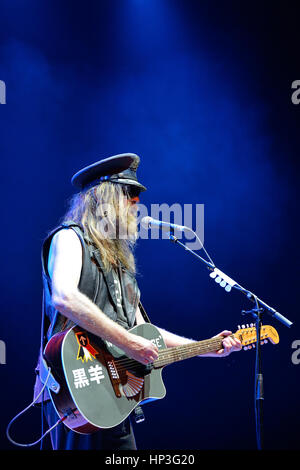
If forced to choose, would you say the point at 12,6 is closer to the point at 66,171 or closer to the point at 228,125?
the point at 66,171

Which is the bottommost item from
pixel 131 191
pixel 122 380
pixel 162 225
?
pixel 122 380

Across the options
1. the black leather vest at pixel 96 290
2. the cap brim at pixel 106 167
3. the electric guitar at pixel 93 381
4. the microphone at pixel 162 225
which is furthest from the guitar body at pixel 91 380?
the cap brim at pixel 106 167

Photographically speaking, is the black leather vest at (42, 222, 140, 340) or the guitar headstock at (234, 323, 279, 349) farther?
the guitar headstock at (234, 323, 279, 349)

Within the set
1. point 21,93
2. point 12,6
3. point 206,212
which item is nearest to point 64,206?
point 21,93

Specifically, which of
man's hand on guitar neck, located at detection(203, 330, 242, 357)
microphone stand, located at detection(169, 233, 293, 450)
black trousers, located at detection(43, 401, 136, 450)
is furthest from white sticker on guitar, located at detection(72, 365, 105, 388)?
man's hand on guitar neck, located at detection(203, 330, 242, 357)

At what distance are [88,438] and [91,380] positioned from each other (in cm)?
28

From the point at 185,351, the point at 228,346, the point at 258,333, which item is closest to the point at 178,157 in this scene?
the point at 228,346

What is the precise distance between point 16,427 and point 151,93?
11.1 ft

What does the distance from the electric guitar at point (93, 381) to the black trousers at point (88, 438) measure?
0.06 meters

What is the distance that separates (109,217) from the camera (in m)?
2.79

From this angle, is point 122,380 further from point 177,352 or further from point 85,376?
point 177,352

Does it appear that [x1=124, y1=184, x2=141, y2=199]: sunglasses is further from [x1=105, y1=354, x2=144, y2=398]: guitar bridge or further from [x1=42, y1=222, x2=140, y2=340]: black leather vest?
[x1=105, y1=354, x2=144, y2=398]: guitar bridge

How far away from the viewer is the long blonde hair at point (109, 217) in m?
2.74

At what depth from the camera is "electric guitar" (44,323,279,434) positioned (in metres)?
2.10
